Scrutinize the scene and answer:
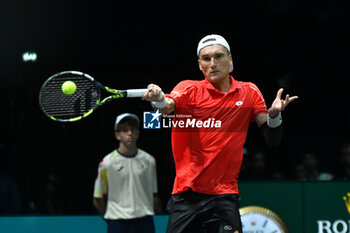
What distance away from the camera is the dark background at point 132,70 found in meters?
7.02

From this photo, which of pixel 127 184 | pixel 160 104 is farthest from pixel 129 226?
pixel 160 104

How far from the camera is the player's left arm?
16.7 feet

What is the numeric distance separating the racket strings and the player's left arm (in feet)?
3.73

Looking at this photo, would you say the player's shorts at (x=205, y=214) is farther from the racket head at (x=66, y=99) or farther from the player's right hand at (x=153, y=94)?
the racket head at (x=66, y=99)

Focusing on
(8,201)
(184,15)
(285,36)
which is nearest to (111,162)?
(8,201)

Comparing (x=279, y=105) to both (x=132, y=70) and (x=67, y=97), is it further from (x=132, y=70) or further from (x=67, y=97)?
(x=132, y=70)

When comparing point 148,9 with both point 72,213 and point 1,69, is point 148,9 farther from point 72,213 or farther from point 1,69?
point 72,213

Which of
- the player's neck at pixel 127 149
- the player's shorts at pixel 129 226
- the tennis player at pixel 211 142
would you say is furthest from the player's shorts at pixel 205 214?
the player's neck at pixel 127 149

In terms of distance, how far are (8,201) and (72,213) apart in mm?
554

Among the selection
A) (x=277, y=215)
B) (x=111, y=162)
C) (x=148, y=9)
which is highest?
(x=148, y=9)

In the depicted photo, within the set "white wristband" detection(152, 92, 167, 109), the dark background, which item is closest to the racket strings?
"white wristband" detection(152, 92, 167, 109)

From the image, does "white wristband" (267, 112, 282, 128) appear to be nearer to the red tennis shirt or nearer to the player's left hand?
the player's left hand

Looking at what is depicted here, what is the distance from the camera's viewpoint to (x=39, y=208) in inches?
280

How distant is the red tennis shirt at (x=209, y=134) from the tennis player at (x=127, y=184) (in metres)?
1.69
